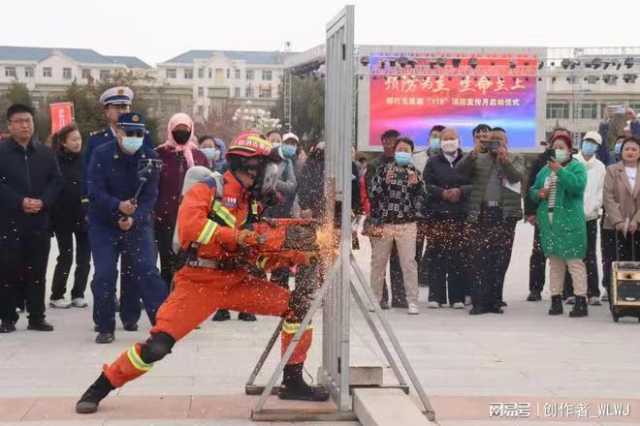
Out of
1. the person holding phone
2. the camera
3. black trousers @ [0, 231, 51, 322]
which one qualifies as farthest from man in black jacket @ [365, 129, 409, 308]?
black trousers @ [0, 231, 51, 322]

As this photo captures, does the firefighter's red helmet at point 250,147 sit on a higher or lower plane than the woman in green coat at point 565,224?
higher

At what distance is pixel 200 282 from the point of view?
6.96 meters

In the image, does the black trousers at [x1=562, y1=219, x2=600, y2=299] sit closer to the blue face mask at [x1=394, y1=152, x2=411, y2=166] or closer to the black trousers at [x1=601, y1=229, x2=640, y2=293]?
the black trousers at [x1=601, y1=229, x2=640, y2=293]

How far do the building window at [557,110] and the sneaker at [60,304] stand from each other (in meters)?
78.8

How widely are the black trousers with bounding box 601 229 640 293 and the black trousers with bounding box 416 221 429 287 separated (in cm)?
185

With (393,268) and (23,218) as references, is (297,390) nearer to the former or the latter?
(23,218)

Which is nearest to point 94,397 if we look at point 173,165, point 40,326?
point 40,326

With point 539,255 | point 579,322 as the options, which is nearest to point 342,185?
point 579,322

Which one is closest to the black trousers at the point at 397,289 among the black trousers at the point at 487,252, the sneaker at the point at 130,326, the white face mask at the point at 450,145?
the black trousers at the point at 487,252

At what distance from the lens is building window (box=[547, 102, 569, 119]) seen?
8906 centimetres

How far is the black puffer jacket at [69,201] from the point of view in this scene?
39.5 feet

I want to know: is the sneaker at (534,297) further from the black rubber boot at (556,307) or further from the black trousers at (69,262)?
the black trousers at (69,262)

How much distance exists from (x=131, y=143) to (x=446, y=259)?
4127mm

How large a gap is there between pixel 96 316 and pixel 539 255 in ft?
17.4
